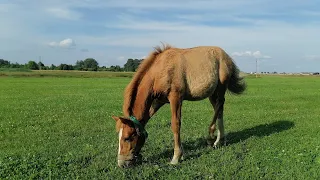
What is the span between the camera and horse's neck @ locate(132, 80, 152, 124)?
813 centimetres

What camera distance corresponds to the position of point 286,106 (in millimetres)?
21328

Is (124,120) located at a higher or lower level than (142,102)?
lower

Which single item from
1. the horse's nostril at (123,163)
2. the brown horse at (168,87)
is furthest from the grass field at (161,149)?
the brown horse at (168,87)

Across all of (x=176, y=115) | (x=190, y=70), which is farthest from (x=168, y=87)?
(x=190, y=70)

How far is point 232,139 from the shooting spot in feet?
36.4

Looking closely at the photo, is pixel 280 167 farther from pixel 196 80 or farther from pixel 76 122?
pixel 76 122

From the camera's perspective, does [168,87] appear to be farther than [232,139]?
No

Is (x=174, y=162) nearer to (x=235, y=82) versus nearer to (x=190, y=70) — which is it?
(x=190, y=70)

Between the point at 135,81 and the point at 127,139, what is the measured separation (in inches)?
60.0

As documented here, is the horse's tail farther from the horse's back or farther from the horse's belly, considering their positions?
the horse's belly

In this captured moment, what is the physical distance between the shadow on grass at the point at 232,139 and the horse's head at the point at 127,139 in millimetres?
919

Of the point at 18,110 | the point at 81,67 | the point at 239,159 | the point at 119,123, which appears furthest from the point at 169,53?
the point at 81,67

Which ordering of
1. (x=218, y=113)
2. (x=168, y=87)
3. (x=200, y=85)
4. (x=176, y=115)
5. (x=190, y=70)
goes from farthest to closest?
(x=218, y=113), (x=200, y=85), (x=190, y=70), (x=176, y=115), (x=168, y=87)

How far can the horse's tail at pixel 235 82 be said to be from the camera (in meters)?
10.8
